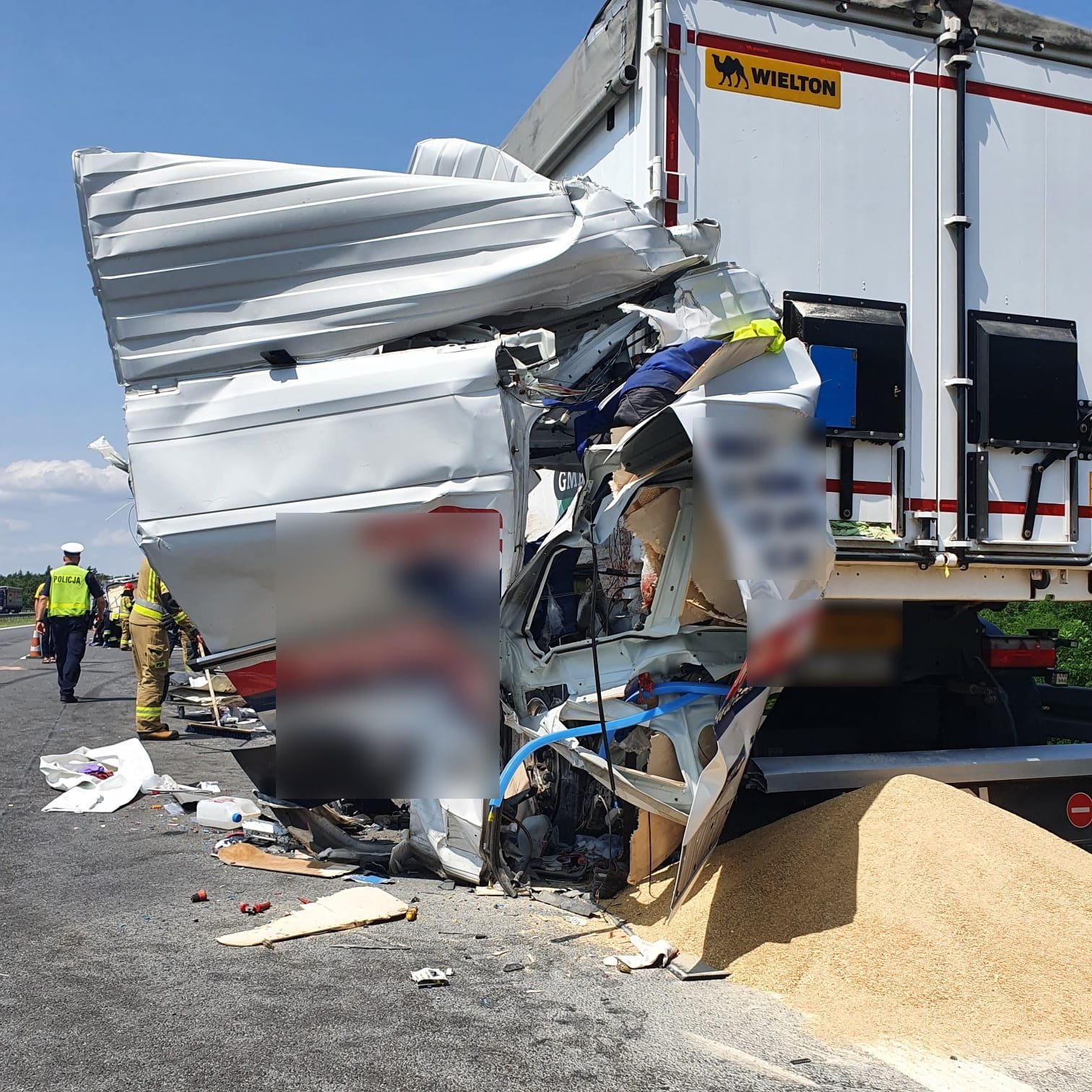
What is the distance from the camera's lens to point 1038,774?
4.71 meters

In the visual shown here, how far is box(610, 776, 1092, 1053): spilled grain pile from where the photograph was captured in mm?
3262

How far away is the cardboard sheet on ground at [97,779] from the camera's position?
600 centimetres

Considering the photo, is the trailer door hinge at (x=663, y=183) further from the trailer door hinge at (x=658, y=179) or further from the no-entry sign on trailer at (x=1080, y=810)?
the no-entry sign on trailer at (x=1080, y=810)

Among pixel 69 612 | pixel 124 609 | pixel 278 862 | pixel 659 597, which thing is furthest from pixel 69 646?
pixel 659 597

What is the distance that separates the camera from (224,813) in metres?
5.57

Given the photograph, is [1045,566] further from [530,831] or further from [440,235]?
[440,235]

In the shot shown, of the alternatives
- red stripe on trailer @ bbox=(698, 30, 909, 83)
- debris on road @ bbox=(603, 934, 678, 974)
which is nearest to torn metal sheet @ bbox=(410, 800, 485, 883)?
debris on road @ bbox=(603, 934, 678, 974)

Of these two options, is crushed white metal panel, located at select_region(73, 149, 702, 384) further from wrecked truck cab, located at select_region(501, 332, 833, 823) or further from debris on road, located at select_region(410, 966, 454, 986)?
debris on road, located at select_region(410, 966, 454, 986)

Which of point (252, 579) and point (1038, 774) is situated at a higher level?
point (252, 579)

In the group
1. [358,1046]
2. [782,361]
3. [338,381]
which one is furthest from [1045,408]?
[358,1046]

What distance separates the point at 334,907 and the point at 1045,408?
3.55 m

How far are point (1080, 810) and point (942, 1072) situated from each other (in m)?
2.33

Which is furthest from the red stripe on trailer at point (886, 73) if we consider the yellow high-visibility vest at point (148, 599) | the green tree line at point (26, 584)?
the green tree line at point (26, 584)

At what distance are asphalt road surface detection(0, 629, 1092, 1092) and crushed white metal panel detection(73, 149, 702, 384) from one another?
6.96 feet
